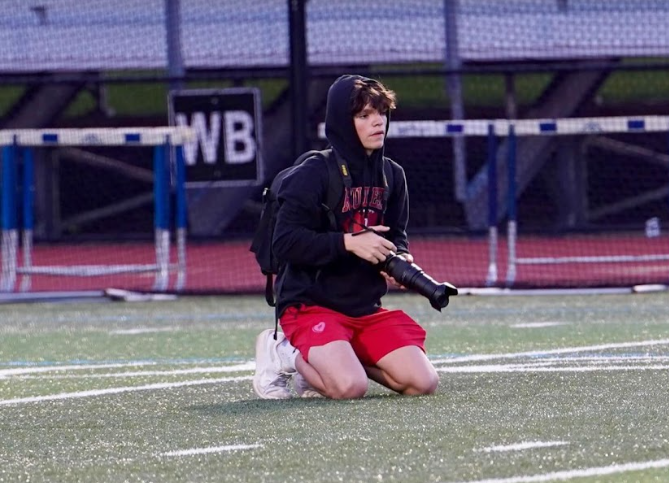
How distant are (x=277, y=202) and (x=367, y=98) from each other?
57 centimetres

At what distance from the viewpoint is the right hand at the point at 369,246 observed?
20.5ft

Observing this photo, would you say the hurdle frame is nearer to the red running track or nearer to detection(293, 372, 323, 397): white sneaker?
the red running track

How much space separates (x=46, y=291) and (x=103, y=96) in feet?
A: 27.7

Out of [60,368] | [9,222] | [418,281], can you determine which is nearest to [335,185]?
[418,281]

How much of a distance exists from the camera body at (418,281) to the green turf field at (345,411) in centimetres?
39

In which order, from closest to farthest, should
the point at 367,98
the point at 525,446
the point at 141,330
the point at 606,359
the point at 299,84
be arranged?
the point at 525,446 < the point at 367,98 < the point at 606,359 < the point at 141,330 < the point at 299,84

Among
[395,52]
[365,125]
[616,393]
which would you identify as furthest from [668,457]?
[395,52]

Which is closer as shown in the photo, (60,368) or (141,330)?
(60,368)

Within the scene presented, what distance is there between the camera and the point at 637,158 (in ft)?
58.1

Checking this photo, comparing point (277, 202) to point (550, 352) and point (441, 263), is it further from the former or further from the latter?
point (441, 263)

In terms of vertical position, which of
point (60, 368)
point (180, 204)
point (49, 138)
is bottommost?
point (60, 368)

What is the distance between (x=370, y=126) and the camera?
21.1 ft

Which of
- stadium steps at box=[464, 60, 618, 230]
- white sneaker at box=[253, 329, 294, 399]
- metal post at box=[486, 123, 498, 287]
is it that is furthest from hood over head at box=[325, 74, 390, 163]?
stadium steps at box=[464, 60, 618, 230]

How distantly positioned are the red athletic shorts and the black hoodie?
1.7 inches
